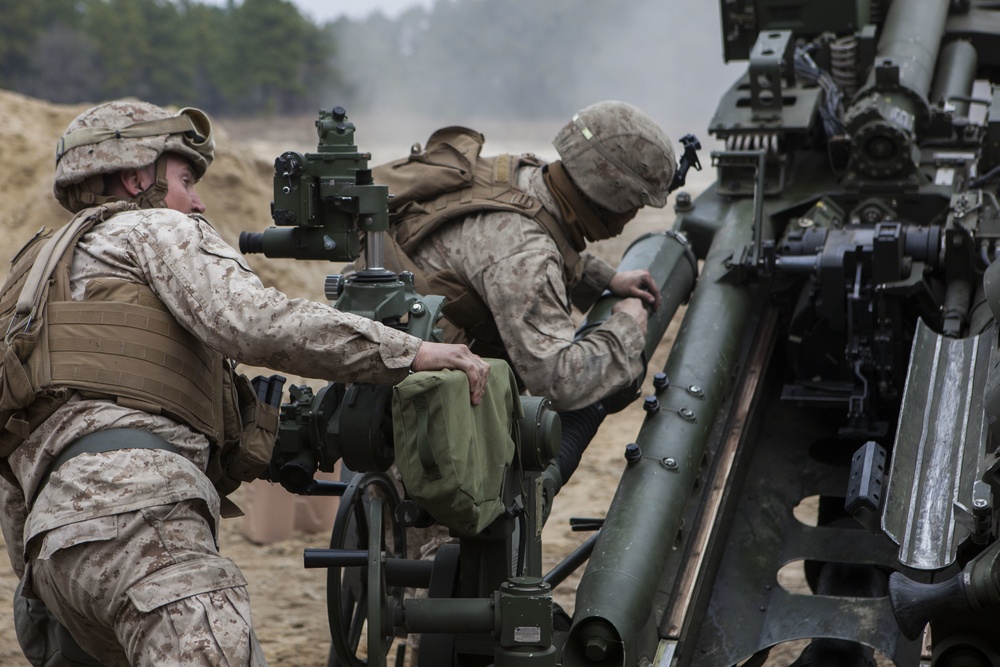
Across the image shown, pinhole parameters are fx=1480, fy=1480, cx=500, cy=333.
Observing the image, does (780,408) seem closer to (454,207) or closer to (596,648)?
(454,207)

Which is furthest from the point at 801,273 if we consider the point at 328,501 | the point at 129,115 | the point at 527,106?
the point at 527,106

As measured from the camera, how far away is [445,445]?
3.35 metres

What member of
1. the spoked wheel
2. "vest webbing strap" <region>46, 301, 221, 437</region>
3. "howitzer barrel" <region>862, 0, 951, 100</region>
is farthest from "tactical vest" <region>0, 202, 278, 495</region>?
"howitzer barrel" <region>862, 0, 951, 100</region>

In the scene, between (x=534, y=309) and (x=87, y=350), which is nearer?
(x=87, y=350)

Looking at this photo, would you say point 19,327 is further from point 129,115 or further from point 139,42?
point 139,42

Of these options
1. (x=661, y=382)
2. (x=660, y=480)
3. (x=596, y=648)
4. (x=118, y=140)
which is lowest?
(x=596, y=648)

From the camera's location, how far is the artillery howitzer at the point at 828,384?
388cm

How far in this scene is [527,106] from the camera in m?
28.6

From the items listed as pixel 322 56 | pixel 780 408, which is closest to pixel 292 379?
pixel 780 408

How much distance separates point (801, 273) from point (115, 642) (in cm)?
265

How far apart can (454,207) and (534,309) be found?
43 centimetres

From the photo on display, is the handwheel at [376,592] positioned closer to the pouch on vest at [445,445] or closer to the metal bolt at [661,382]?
the pouch on vest at [445,445]

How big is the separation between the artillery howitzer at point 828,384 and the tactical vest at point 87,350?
1.22 metres

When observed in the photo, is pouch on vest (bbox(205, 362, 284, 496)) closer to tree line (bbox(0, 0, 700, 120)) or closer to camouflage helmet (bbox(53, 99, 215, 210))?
camouflage helmet (bbox(53, 99, 215, 210))
